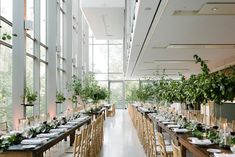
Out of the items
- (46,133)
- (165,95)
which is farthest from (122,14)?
(46,133)

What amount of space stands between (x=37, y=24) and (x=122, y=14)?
7238 millimetres

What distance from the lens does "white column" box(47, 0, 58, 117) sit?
12.2 metres

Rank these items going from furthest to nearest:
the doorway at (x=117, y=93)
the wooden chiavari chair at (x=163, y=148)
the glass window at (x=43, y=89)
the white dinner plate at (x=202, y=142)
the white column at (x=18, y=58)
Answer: the doorway at (x=117, y=93) < the glass window at (x=43, y=89) < the white column at (x=18, y=58) < the wooden chiavari chair at (x=163, y=148) < the white dinner plate at (x=202, y=142)

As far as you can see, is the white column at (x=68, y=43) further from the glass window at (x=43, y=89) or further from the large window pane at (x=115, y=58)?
the large window pane at (x=115, y=58)

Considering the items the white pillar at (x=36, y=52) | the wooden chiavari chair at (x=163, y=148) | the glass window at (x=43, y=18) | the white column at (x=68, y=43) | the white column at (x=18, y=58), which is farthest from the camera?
the white column at (x=68, y=43)

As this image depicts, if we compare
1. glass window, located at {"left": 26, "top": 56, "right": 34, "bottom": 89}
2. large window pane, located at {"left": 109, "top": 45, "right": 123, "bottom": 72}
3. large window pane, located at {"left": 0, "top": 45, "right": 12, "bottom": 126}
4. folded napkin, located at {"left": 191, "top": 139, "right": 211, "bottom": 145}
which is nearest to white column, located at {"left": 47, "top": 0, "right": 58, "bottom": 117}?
glass window, located at {"left": 26, "top": 56, "right": 34, "bottom": 89}

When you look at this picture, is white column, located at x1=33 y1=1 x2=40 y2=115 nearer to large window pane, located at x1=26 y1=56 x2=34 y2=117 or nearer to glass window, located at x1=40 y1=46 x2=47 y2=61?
large window pane, located at x1=26 y1=56 x2=34 y2=117

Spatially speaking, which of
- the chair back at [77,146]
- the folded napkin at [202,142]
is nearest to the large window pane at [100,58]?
the chair back at [77,146]

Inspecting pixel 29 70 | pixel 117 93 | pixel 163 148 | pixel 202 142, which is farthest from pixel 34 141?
pixel 117 93

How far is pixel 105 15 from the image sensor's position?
1752cm

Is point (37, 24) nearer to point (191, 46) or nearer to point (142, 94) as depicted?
point (191, 46)

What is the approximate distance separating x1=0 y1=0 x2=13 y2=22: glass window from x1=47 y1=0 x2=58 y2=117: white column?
3.68 m

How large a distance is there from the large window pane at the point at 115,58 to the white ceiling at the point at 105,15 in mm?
5663

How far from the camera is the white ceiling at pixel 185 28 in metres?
5.97
